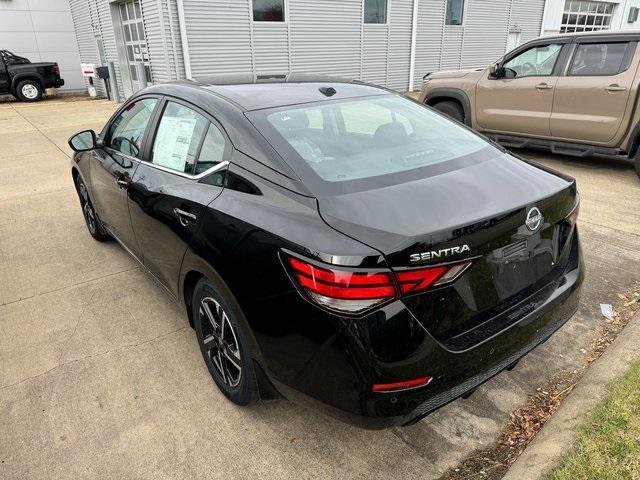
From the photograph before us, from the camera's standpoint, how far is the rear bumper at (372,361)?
173cm

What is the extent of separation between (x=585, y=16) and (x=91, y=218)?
77.8 feet

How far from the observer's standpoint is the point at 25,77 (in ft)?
52.4

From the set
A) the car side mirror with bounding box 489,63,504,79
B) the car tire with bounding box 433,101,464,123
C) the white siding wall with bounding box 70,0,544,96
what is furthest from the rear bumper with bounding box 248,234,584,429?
the white siding wall with bounding box 70,0,544,96

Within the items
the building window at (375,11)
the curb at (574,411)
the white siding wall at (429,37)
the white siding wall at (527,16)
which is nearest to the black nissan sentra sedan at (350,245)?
the curb at (574,411)

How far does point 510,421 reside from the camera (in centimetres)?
242

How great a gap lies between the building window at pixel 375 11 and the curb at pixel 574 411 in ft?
44.8

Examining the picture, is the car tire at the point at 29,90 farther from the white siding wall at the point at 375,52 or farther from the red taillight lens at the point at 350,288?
the red taillight lens at the point at 350,288

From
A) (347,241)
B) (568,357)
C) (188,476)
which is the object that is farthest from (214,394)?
(568,357)

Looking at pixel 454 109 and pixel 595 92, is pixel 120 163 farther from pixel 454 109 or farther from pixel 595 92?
pixel 454 109

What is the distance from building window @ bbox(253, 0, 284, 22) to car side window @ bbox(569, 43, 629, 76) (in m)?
8.39

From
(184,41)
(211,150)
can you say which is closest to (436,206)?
(211,150)

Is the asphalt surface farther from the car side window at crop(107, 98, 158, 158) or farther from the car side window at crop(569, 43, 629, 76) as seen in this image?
the car side window at crop(569, 43, 629, 76)

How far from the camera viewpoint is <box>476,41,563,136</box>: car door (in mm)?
6758

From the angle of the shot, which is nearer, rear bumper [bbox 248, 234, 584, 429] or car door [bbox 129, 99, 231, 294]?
rear bumper [bbox 248, 234, 584, 429]
